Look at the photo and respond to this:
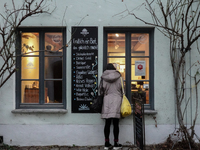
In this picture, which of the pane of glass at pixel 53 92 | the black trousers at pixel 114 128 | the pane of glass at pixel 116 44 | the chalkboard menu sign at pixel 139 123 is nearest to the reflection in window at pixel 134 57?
the pane of glass at pixel 116 44

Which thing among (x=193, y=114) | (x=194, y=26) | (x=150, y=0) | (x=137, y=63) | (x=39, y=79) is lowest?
(x=193, y=114)

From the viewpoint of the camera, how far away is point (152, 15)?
5113 mm

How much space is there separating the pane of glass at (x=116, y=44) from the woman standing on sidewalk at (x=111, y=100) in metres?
0.71

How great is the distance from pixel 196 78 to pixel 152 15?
183 centimetres

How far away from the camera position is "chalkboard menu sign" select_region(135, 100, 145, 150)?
4.06 m

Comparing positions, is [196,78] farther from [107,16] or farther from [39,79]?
[39,79]

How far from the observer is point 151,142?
5.15m

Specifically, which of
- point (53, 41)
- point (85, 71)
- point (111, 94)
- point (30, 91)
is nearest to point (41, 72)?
point (30, 91)

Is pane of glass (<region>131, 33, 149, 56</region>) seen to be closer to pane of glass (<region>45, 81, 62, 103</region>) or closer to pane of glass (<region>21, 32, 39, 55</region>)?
pane of glass (<region>45, 81, 62, 103</region>)

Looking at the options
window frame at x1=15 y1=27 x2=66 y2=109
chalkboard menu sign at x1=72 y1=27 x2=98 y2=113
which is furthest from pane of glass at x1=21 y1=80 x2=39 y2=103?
chalkboard menu sign at x1=72 y1=27 x2=98 y2=113

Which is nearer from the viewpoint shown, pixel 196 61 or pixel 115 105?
pixel 115 105

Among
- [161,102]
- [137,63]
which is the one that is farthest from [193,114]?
[137,63]

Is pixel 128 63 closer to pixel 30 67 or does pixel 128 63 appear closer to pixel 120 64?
pixel 120 64

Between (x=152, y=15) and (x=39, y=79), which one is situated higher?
(x=152, y=15)
